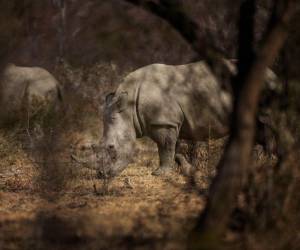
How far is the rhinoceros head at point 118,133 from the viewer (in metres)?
8.16

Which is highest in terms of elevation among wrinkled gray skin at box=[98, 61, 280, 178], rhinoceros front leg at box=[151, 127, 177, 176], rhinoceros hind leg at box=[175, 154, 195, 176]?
wrinkled gray skin at box=[98, 61, 280, 178]

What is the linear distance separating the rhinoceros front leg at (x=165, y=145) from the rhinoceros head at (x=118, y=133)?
0.33m

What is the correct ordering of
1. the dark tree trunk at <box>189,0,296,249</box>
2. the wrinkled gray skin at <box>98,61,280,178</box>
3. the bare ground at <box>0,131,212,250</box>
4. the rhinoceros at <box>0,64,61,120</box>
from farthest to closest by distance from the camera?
the rhinoceros at <box>0,64,61,120</box>
the wrinkled gray skin at <box>98,61,280,178</box>
the bare ground at <box>0,131,212,250</box>
the dark tree trunk at <box>189,0,296,249</box>

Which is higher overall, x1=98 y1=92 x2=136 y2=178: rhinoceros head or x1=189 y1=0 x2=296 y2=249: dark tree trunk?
x1=189 y1=0 x2=296 y2=249: dark tree trunk

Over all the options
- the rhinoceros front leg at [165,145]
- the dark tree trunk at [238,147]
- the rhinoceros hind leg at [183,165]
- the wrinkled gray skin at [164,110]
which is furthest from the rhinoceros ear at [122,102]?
the dark tree trunk at [238,147]

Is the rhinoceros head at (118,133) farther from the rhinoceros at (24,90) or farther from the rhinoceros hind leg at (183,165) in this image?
the rhinoceros at (24,90)

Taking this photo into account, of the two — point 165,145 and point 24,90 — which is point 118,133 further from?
point 24,90

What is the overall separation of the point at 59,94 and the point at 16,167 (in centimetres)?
284

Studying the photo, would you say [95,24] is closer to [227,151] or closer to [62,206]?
[62,206]

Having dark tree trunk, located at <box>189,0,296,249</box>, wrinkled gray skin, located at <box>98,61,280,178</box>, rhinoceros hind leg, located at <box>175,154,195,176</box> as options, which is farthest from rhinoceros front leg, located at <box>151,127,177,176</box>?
dark tree trunk, located at <box>189,0,296,249</box>

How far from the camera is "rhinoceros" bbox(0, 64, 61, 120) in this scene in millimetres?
11383

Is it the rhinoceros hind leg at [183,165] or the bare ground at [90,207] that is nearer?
the bare ground at [90,207]

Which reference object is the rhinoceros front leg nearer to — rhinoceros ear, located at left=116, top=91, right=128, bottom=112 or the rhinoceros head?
the rhinoceros head

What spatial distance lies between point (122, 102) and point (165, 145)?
80cm
